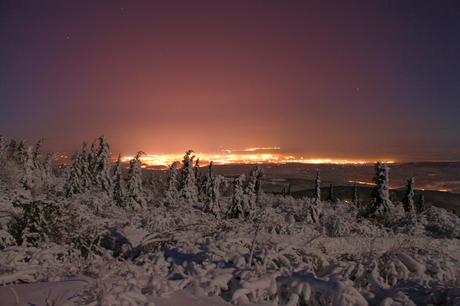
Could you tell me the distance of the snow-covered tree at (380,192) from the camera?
4219 cm

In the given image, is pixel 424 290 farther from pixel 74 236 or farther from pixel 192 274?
pixel 74 236

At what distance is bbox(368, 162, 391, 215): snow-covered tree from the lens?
42.2 m

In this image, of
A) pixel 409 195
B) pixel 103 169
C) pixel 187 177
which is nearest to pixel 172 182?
pixel 187 177

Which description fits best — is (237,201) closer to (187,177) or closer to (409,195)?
(187,177)

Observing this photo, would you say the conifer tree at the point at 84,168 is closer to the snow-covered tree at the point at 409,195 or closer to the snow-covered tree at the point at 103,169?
the snow-covered tree at the point at 103,169

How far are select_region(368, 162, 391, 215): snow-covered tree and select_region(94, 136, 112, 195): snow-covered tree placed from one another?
111 feet

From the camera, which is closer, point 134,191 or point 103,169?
point 134,191

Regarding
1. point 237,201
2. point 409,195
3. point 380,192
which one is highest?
point 380,192

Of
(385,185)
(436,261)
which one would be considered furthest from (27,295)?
(385,185)

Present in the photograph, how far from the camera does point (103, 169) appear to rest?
54.7m

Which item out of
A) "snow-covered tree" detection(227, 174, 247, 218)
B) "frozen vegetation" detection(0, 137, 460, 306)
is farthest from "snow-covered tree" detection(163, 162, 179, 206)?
"frozen vegetation" detection(0, 137, 460, 306)

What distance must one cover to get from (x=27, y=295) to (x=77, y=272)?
122 cm

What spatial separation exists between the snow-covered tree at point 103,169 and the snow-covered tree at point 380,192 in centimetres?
3380

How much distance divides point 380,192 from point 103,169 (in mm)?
36392
